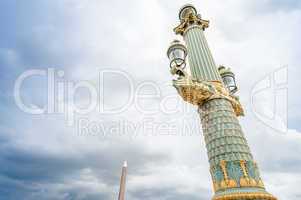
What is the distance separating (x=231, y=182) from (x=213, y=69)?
35.0ft

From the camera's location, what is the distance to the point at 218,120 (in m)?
17.4

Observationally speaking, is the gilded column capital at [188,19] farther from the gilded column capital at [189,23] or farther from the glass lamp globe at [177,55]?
the glass lamp globe at [177,55]

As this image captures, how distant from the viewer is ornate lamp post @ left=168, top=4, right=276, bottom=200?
49.2 ft

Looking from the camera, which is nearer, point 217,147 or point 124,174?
point 124,174

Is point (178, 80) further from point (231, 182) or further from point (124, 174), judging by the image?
point (124, 174)

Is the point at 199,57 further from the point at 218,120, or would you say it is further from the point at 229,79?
the point at 218,120

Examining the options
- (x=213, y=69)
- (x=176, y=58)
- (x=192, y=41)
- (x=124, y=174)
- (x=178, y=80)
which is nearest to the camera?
(x=124, y=174)

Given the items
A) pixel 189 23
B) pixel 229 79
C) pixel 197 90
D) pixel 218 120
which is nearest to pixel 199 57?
pixel 229 79

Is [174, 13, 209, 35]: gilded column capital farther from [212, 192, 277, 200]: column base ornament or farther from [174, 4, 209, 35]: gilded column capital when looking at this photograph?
[212, 192, 277, 200]: column base ornament

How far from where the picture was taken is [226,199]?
1423 centimetres

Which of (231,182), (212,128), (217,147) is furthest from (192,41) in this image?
(231,182)

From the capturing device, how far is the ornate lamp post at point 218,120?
1501cm

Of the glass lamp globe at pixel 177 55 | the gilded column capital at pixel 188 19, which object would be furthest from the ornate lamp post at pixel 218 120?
the gilded column capital at pixel 188 19

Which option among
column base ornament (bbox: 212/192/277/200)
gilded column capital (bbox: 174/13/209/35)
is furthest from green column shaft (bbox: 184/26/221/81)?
column base ornament (bbox: 212/192/277/200)
